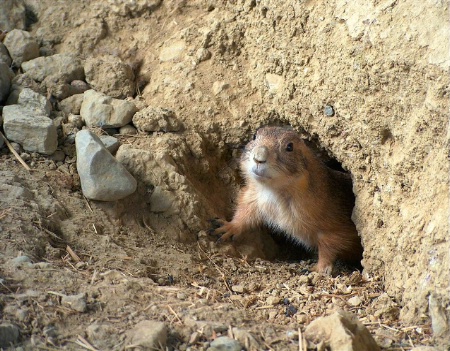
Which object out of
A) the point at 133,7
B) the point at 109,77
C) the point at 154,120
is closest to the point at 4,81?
the point at 109,77

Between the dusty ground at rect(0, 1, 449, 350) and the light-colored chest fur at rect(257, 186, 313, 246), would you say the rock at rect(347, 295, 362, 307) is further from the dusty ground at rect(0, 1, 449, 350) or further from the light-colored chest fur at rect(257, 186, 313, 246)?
the light-colored chest fur at rect(257, 186, 313, 246)

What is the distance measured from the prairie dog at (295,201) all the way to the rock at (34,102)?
245 centimetres

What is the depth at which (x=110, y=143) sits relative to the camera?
6531 mm

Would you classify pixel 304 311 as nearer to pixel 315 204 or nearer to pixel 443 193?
pixel 443 193

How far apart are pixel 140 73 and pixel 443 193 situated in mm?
4338

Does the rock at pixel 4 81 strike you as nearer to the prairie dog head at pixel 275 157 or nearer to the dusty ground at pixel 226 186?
the dusty ground at pixel 226 186

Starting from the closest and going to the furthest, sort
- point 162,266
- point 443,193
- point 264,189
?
point 443,193, point 162,266, point 264,189

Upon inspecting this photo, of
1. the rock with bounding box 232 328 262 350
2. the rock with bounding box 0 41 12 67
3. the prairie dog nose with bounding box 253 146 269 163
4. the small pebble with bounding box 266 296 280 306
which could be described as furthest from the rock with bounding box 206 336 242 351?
the rock with bounding box 0 41 12 67

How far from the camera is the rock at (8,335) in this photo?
3861 mm

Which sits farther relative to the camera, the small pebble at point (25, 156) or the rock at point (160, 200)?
the rock at point (160, 200)

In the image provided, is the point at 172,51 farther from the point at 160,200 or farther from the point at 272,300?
the point at 272,300

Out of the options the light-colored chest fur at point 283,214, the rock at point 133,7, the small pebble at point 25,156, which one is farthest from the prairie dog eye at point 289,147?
the small pebble at point 25,156

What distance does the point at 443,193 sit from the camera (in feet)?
15.9

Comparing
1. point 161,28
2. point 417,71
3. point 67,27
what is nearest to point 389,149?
point 417,71
